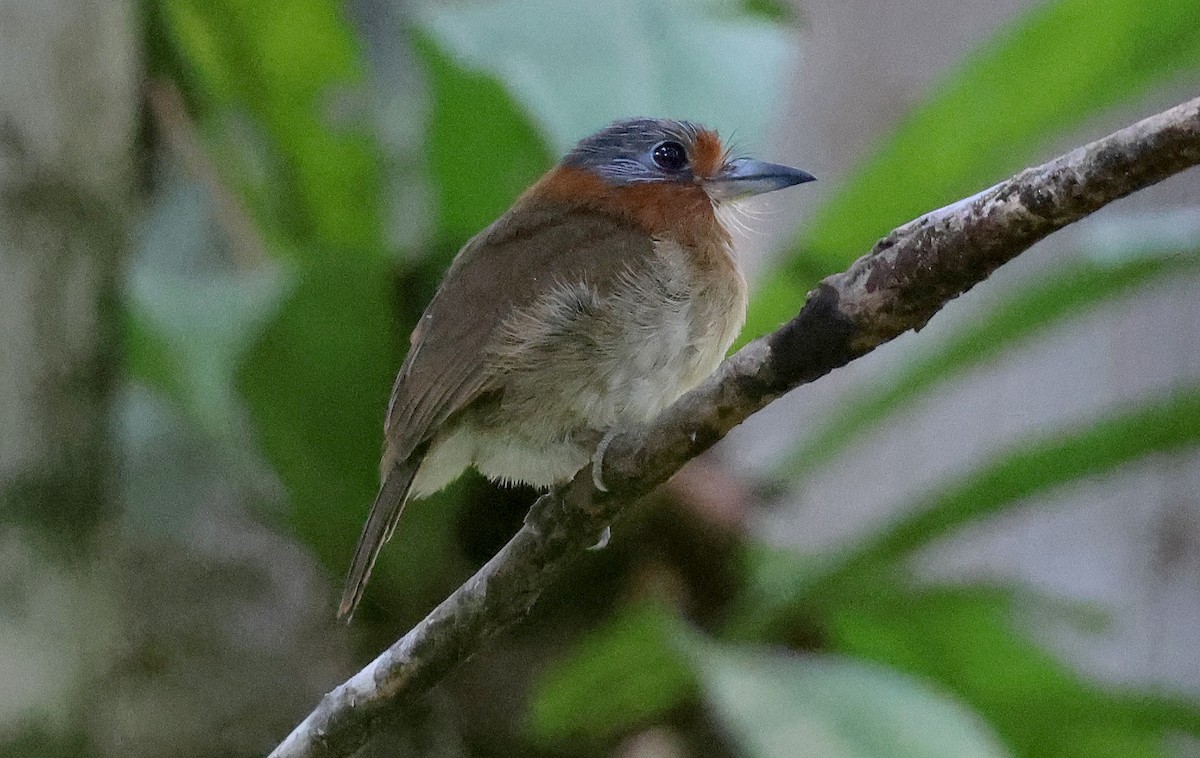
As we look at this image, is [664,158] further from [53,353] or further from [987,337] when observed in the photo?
[53,353]

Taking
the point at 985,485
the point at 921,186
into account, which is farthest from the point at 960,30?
the point at 985,485

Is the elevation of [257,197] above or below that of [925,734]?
above

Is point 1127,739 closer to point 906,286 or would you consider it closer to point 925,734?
point 925,734

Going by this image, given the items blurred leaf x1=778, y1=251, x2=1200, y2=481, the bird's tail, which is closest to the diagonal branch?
the bird's tail

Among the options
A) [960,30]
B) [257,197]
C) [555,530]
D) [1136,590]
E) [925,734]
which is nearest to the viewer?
[555,530]

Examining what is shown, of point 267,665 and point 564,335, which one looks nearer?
point 564,335

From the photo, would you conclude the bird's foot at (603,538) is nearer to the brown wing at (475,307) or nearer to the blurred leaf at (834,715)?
the brown wing at (475,307)

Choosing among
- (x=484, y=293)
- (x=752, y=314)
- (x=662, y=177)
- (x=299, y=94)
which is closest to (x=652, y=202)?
(x=662, y=177)
